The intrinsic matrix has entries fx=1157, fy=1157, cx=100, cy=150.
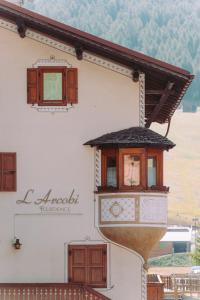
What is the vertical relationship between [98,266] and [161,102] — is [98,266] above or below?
below

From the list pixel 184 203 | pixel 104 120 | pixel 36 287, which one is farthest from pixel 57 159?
pixel 184 203

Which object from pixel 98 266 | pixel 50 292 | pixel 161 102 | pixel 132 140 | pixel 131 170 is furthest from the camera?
pixel 161 102

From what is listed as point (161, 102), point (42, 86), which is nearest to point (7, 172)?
point (42, 86)

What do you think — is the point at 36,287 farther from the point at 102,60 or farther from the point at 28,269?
the point at 102,60

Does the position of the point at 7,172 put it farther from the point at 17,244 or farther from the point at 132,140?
the point at 132,140

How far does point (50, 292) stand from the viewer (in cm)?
3359

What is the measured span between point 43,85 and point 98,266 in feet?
18.8

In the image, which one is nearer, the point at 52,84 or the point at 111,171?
the point at 111,171

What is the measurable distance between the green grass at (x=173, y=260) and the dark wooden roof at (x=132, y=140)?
8378 cm

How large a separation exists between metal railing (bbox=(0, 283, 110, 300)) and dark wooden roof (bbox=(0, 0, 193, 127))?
6513mm

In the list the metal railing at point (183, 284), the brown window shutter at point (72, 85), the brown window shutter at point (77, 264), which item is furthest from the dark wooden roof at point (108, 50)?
the metal railing at point (183, 284)

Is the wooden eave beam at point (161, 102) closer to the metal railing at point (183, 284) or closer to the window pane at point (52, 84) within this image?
the window pane at point (52, 84)

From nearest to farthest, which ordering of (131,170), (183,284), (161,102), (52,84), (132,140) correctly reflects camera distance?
(132,140) → (131,170) → (52,84) → (161,102) → (183,284)

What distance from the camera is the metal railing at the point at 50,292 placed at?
110 feet
